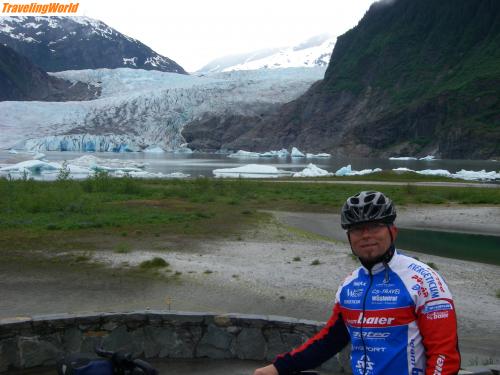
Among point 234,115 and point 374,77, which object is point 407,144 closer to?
point 374,77

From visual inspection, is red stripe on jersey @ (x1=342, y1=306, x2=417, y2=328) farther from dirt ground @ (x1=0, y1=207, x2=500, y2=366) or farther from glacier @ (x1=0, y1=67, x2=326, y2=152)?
glacier @ (x1=0, y1=67, x2=326, y2=152)

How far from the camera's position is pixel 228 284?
36.5 ft

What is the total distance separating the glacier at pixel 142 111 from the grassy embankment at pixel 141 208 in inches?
3147

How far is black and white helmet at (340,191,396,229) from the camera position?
9.86ft

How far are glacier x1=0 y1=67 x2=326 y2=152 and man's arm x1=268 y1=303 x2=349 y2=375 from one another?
109333mm

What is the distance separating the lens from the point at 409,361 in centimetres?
282

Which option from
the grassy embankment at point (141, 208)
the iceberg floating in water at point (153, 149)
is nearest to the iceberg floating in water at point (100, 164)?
the grassy embankment at point (141, 208)

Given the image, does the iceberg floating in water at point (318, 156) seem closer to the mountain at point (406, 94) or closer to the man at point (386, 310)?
the mountain at point (406, 94)

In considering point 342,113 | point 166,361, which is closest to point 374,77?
point 342,113

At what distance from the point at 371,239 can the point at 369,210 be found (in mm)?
152

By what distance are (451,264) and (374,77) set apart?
427 feet

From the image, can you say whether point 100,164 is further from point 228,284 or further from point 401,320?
point 401,320

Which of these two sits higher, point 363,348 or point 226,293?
point 363,348

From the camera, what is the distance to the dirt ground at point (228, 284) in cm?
912
